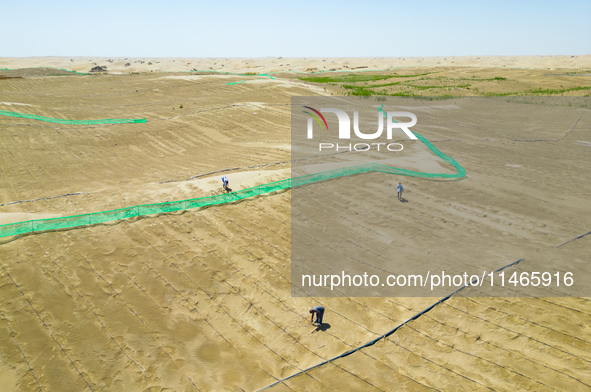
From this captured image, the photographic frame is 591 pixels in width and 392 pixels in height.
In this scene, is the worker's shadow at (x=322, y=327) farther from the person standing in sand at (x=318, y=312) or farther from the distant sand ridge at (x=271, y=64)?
the distant sand ridge at (x=271, y=64)

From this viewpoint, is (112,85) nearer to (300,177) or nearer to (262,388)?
(300,177)

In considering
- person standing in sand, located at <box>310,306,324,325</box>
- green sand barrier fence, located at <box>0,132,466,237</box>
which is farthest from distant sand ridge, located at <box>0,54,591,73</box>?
person standing in sand, located at <box>310,306,324,325</box>

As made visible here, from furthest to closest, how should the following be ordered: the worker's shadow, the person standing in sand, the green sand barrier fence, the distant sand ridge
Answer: the distant sand ridge, the green sand barrier fence, the worker's shadow, the person standing in sand

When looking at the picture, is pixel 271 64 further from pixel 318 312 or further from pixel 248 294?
pixel 318 312

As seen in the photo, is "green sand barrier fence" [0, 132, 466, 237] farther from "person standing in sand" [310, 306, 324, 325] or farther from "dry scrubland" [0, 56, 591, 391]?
"person standing in sand" [310, 306, 324, 325]

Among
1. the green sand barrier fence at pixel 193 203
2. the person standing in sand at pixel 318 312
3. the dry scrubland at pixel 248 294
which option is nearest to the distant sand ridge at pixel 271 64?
the dry scrubland at pixel 248 294

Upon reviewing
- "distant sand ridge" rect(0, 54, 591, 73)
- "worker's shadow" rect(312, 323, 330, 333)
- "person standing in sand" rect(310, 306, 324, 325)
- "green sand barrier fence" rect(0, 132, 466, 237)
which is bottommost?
"worker's shadow" rect(312, 323, 330, 333)
